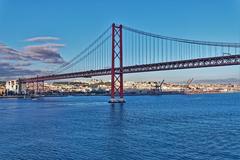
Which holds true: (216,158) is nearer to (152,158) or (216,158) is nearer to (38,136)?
(152,158)

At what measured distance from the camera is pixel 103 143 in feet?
67.5

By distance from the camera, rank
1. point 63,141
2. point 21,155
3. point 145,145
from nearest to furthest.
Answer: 1. point 21,155
2. point 145,145
3. point 63,141

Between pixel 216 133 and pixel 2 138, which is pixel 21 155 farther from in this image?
pixel 216 133

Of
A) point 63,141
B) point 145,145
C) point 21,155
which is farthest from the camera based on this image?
point 63,141

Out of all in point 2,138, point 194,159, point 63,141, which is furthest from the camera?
point 2,138

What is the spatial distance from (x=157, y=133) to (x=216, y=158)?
785cm

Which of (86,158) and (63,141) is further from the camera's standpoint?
(63,141)

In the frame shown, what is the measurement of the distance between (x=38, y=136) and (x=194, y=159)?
33.5 ft

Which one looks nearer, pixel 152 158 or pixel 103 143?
pixel 152 158

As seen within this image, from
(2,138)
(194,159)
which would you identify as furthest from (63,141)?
(194,159)

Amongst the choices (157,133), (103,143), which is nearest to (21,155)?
(103,143)

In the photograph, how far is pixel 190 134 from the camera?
2366 cm

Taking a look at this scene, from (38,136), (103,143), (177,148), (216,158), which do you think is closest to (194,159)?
(216,158)

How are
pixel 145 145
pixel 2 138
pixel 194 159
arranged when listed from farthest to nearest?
pixel 2 138 < pixel 145 145 < pixel 194 159
